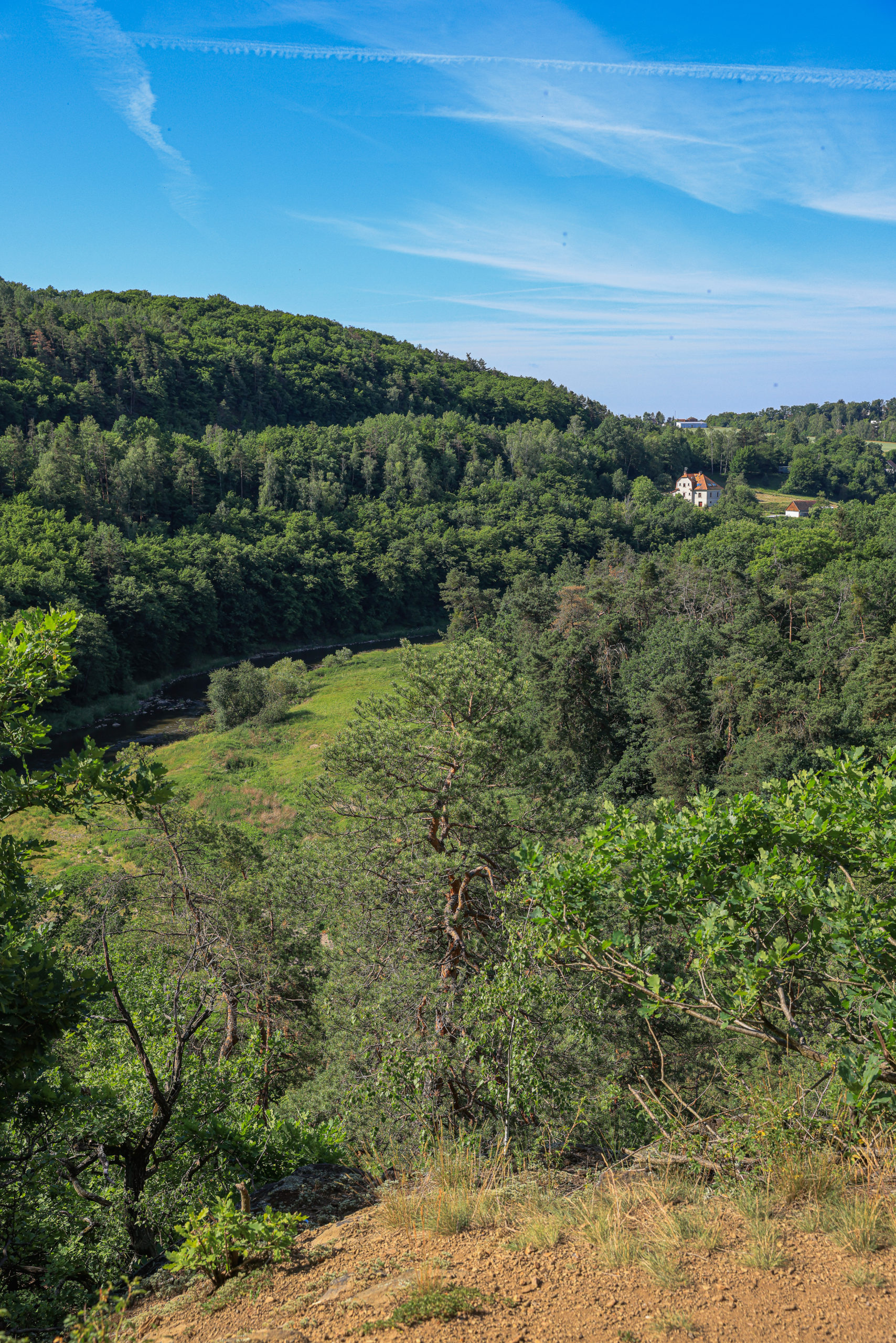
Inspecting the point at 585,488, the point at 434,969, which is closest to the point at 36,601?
the point at 434,969

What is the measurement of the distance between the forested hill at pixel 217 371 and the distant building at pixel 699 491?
37847 mm

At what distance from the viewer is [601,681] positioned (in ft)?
121

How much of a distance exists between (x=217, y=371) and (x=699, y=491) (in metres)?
94.9

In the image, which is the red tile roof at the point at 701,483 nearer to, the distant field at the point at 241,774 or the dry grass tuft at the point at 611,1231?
the distant field at the point at 241,774

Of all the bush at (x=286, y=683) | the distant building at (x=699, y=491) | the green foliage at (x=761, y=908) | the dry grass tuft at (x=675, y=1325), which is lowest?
the bush at (x=286, y=683)

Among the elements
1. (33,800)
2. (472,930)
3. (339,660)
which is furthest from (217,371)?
(33,800)

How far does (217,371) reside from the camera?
128 m

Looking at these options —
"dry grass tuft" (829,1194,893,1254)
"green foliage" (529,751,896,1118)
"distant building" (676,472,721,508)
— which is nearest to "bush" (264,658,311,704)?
"green foliage" (529,751,896,1118)

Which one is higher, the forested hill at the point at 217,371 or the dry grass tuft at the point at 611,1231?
the forested hill at the point at 217,371

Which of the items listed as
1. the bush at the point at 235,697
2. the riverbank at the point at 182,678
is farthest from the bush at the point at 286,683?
the riverbank at the point at 182,678

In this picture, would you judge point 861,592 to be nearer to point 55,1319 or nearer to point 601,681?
point 601,681

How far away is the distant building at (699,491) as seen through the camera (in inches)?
5655

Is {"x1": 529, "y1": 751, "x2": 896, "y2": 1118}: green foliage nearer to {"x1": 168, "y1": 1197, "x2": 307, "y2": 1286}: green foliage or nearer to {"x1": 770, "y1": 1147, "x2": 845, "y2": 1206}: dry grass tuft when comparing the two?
{"x1": 770, "y1": 1147, "x2": 845, "y2": 1206}: dry grass tuft

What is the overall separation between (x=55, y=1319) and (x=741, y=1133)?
4800 millimetres
